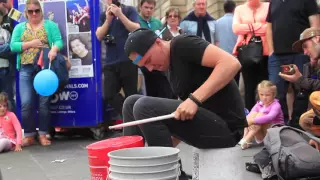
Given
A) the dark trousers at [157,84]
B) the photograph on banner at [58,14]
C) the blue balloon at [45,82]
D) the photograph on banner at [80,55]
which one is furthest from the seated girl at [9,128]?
the dark trousers at [157,84]

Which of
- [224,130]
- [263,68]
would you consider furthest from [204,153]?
[263,68]

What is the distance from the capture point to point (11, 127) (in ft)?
17.5

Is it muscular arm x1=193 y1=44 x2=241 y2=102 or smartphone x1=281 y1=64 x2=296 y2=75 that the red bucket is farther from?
Result: smartphone x1=281 y1=64 x2=296 y2=75

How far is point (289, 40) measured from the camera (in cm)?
458

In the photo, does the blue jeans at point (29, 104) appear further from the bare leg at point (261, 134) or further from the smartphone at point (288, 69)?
the smartphone at point (288, 69)

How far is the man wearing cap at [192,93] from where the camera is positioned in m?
2.54

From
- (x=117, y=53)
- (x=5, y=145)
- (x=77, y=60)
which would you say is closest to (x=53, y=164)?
(x=5, y=145)

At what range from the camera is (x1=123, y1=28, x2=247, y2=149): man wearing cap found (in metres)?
2.54

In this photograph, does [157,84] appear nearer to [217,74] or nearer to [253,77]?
[253,77]

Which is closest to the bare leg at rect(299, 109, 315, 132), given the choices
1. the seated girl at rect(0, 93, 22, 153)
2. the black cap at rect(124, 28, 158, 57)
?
the black cap at rect(124, 28, 158, 57)

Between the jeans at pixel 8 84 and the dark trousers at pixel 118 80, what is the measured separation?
1451 mm

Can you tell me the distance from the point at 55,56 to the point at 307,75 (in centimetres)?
279

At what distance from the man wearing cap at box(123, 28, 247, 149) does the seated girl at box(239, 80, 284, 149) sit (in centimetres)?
189

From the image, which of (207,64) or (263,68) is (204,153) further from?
(263,68)
